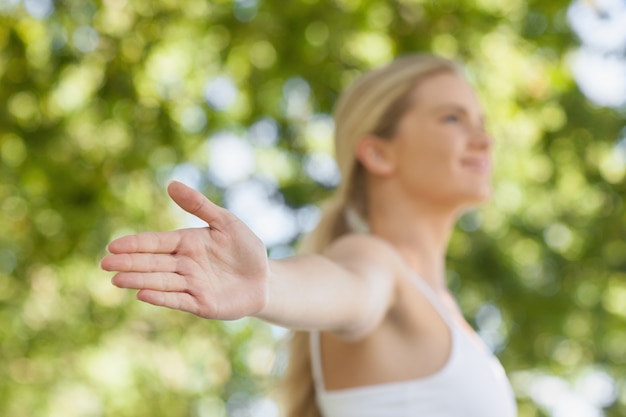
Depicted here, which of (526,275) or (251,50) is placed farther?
(526,275)

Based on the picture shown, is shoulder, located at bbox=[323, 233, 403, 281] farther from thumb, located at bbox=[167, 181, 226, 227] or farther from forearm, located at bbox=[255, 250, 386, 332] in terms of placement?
thumb, located at bbox=[167, 181, 226, 227]

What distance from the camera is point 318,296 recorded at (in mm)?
2016

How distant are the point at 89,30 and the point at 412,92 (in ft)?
8.06

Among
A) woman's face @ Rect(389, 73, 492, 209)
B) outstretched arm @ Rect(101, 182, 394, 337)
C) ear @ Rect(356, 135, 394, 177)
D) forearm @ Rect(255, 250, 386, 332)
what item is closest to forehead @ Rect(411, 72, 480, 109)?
woman's face @ Rect(389, 73, 492, 209)

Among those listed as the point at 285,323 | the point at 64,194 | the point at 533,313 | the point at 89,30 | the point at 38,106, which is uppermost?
the point at 285,323

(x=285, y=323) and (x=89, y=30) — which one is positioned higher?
(x=285, y=323)

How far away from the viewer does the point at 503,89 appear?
18.0 feet

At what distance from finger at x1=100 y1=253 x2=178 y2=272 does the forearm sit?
232 mm

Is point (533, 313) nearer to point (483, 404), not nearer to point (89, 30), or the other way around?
point (89, 30)

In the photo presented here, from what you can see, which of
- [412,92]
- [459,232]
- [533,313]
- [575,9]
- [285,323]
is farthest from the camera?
[459,232]

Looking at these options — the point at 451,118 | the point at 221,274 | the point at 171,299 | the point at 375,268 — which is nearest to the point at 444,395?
the point at 375,268

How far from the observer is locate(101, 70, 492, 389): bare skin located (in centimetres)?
169

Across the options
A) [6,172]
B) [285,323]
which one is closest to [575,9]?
[6,172]

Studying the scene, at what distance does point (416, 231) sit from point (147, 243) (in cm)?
126
